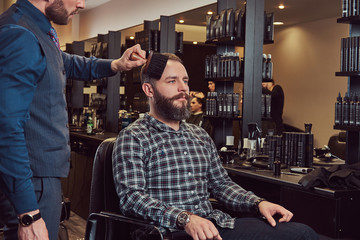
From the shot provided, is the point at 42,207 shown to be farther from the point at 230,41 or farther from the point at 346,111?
the point at 230,41

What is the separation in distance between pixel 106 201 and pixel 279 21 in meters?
7.66

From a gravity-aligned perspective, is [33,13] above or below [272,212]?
above

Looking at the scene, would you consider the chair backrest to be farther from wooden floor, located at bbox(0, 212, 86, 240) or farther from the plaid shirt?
wooden floor, located at bbox(0, 212, 86, 240)

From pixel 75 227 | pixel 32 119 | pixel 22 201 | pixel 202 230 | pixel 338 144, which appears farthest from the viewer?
pixel 338 144

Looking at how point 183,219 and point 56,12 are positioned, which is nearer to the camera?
point 56,12

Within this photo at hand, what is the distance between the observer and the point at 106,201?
6.95 feet

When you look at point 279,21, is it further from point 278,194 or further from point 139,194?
point 139,194

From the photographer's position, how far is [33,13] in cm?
151

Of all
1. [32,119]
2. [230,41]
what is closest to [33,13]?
[32,119]

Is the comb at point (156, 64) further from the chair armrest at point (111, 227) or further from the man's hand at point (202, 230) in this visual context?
the man's hand at point (202, 230)

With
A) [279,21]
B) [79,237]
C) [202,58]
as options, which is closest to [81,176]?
[79,237]

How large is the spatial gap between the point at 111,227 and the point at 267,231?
0.64 metres

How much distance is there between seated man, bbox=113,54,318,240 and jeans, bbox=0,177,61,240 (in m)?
0.46

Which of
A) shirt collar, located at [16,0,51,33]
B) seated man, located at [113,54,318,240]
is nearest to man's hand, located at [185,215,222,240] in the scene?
seated man, located at [113,54,318,240]
